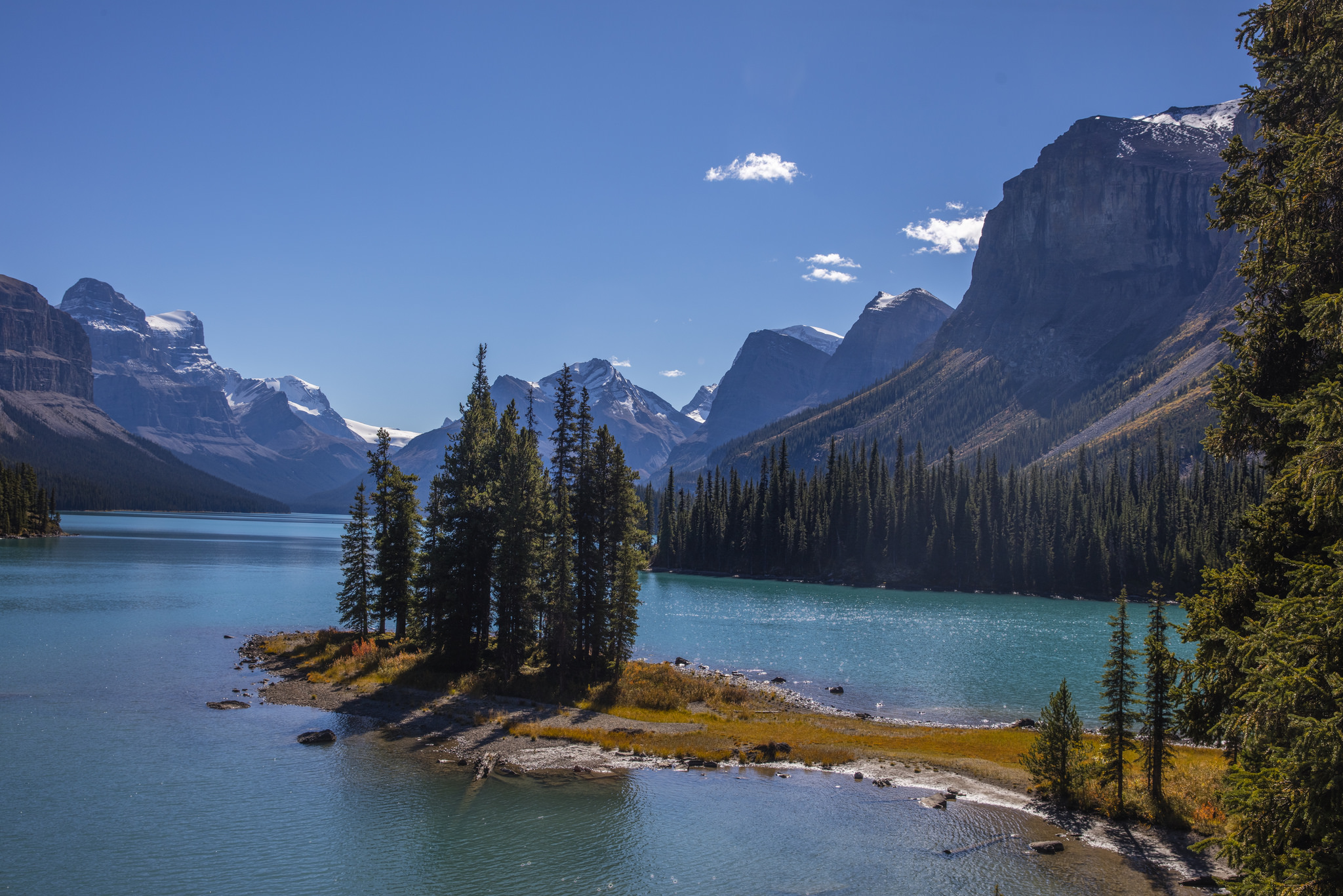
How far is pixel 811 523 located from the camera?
16900cm

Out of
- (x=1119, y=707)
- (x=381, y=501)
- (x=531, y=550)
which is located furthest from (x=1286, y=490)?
(x=381, y=501)

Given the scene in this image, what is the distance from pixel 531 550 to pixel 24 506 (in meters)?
176

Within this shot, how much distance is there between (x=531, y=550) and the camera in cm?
4959

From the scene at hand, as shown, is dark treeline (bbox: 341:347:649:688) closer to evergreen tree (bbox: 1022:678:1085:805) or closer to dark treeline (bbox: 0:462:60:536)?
evergreen tree (bbox: 1022:678:1085:805)

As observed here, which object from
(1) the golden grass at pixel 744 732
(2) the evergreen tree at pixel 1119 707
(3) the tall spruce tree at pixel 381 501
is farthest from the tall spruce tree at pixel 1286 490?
(3) the tall spruce tree at pixel 381 501

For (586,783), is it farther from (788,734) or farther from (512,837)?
(788,734)

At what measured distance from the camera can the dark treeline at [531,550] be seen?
49625mm

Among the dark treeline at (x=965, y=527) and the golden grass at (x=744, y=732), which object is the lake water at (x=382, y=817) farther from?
the dark treeline at (x=965, y=527)

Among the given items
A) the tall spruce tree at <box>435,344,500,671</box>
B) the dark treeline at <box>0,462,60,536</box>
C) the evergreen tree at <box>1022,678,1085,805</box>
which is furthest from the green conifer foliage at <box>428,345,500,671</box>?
the dark treeline at <box>0,462,60,536</box>

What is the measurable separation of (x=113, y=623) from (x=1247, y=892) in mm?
86191

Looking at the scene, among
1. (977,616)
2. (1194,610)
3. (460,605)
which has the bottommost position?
(977,616)

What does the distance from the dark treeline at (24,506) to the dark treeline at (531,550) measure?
15601cm

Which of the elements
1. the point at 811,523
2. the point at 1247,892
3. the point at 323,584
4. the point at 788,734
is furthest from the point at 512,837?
the point at 811,523

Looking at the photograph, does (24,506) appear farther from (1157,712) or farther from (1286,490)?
(1286,490)
